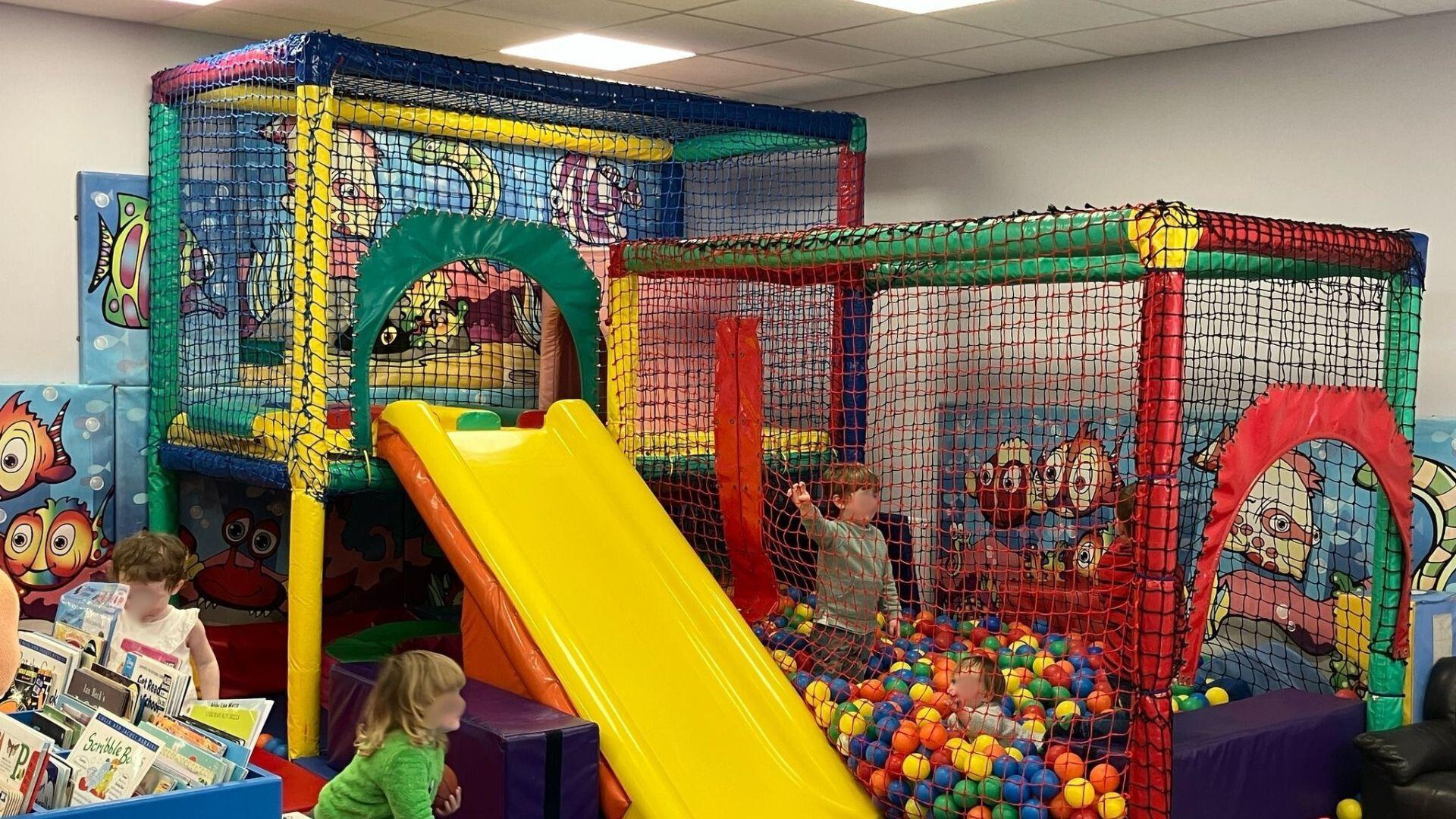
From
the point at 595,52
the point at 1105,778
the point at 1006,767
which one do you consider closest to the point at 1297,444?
the point at 1105,778

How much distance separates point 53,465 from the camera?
6.27 meters

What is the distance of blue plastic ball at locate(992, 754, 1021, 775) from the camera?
14.7ft

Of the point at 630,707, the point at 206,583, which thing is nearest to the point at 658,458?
the point at 630,707

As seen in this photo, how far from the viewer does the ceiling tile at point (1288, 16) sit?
5.59 meters

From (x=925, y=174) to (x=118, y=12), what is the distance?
410 cm

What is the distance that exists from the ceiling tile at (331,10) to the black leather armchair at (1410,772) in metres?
4.77

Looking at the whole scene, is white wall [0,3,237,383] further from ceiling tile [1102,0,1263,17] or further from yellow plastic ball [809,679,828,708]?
ceiling tile [1102,0,1263,17]

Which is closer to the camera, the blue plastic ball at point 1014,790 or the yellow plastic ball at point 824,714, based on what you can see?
the blue plastic ball at point 1014,790

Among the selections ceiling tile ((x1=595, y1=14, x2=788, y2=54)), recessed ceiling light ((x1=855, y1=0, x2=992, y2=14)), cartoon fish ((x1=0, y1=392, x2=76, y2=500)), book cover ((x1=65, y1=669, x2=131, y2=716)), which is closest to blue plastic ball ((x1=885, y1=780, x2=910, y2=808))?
book cover ((x1=65, y1=669, x2=131, y2=716))

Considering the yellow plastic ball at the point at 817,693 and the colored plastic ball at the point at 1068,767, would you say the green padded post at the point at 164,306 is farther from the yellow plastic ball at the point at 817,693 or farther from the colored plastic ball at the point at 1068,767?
the colored plastic ball at the point at 1068,767

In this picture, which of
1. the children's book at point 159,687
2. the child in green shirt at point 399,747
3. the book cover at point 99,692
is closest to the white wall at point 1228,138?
the child in green shirt at point 399,747

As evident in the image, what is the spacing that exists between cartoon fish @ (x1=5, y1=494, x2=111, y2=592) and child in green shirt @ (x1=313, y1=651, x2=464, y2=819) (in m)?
3.32

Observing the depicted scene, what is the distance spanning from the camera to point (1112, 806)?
4.23 m

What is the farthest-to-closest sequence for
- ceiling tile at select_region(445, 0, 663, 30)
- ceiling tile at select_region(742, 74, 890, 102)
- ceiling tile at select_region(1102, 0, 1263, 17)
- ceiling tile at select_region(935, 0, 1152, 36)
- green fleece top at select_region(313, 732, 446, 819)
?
1. ceiling tile at select_region(742, 74, 890, 102)
2. ceiling tile at select_region(445, 0, 663, 30)
3. ceiling tile at select_region(935, 0, 1152, 36)
4. ceiling tile at select_region(1102, 0, 1263, 17)
5. green fleece top at select_region(313, 732, 446, 819)
